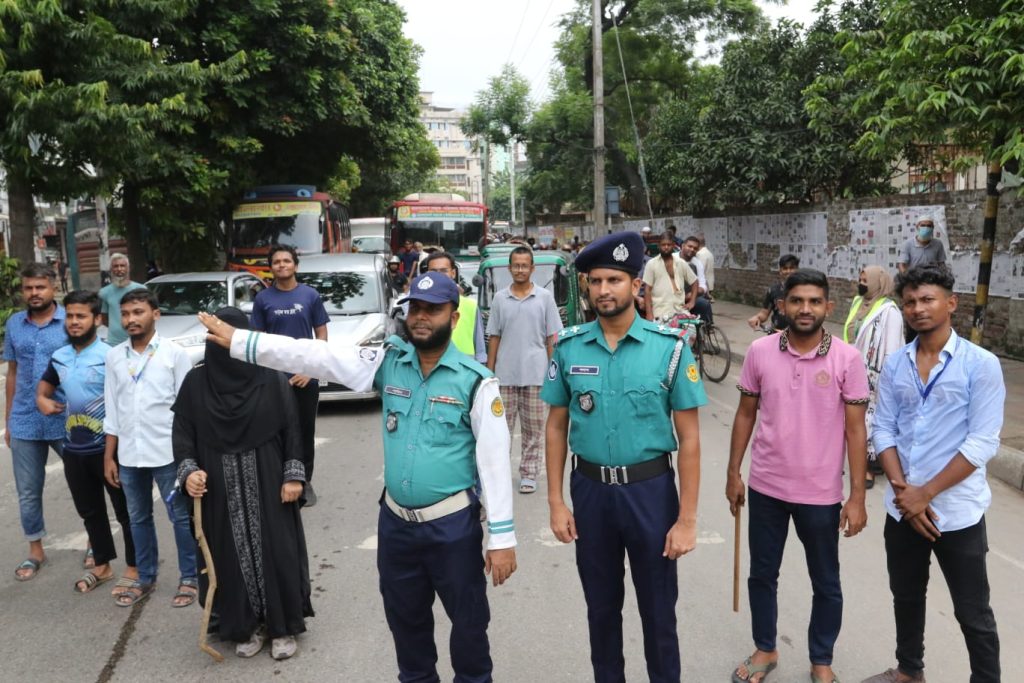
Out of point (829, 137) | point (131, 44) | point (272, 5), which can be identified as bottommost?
point (829, 137)

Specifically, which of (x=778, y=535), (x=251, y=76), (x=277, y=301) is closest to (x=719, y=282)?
(x=251, y=76)

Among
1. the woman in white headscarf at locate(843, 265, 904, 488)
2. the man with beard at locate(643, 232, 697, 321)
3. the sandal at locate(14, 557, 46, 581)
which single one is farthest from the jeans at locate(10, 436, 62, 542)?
the man with beard at locate(643, 232, 697, 321)

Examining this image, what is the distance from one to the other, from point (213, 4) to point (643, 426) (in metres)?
16.5

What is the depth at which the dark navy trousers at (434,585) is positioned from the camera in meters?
2.92

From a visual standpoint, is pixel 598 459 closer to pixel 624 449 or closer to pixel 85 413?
pixel 624 449

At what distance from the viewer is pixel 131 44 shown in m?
11.9

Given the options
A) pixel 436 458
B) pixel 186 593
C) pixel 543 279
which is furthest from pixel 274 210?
pixel 436 458

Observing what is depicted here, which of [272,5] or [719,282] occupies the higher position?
[272,5]

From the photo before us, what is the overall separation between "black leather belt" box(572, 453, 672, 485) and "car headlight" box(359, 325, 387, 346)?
A: 19.9 feet

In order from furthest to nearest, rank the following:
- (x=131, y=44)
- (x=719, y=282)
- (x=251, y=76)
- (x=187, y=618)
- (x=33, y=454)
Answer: (x=719, y=282)
(x=251, y=76)
(x=131, y=44)
(x=33, y=454)
(x=187, y=618)

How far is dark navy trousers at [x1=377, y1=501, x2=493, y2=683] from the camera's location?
9.57 feet

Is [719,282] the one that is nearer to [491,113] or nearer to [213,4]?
[213,4]

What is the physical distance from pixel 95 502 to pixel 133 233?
15.4 meters

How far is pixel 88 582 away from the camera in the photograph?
4566 millimetres
